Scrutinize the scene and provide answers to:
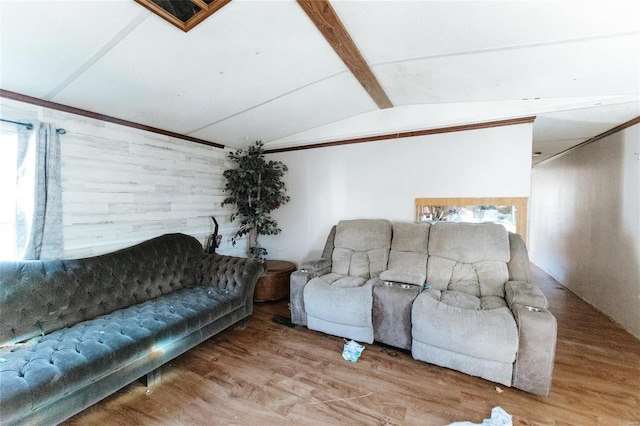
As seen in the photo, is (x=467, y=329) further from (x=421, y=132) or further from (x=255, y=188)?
(x=255, y=188)

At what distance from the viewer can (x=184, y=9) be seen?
1486 millimetres

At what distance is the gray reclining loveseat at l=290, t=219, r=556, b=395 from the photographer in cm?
178

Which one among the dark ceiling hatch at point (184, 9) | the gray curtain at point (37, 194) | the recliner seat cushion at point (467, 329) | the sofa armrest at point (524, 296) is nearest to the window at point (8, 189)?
the gray curtain at point (37, 194)

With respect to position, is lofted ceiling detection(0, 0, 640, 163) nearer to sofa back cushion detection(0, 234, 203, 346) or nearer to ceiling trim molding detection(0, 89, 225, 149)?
ceiling trim molding detection(0, 89, 225, 149)

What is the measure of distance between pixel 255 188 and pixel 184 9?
2.37 m

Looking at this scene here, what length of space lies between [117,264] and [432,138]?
3.60 m

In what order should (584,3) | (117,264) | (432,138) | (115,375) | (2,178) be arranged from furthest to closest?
(432,138) < (117,264) < (2,178) < (115,375) < (584,3)

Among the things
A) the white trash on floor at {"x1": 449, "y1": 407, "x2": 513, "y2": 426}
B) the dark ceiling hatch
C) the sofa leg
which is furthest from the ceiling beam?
the sofa leg

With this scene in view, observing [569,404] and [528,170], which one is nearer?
[569,404]

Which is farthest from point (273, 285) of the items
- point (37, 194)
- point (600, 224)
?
point (600, 224)

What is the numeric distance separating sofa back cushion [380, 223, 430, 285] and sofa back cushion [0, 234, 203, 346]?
2213 mm

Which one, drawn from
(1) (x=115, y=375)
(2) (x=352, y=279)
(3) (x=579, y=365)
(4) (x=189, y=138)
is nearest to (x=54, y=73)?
(4) (x=189, y=138)

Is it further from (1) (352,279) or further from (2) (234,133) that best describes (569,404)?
(2) (234,133)

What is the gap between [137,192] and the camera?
2.77 m
